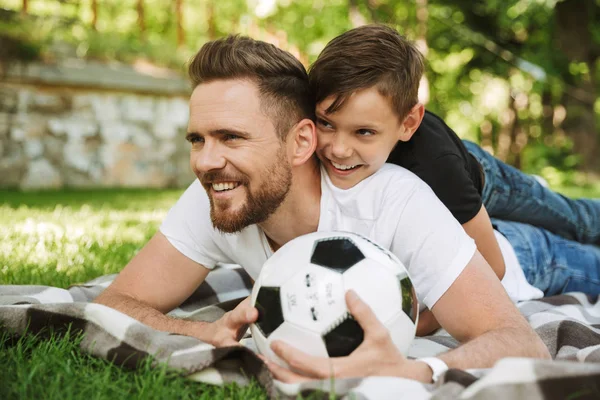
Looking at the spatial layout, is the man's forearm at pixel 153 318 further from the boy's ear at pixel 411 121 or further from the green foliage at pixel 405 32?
the green foliage at pixel 405 32

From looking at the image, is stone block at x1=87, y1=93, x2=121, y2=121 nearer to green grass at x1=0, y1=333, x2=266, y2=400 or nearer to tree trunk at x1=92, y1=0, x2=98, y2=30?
tree trunk at x1=92, y1=0, x2=98, y2=30

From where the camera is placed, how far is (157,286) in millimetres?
2480

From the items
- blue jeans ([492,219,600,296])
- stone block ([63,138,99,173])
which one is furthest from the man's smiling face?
stone block ([63,138,99,173])

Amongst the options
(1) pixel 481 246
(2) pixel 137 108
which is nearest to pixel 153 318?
(1) pixel 481 246

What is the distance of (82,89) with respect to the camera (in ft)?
26.9

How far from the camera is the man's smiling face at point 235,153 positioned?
221 cm

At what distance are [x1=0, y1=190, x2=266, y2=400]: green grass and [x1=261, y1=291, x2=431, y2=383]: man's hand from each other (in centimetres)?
13

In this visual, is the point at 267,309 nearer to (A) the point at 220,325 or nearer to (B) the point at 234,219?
(A) the point at 220,325

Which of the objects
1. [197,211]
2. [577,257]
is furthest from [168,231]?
[577,257]

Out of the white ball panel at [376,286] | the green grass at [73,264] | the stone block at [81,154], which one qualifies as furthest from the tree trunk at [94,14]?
the white ball panel at [376,286]

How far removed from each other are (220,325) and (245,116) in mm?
765

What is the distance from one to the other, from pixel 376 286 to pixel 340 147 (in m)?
0.74

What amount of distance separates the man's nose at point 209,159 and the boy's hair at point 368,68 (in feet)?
1.68

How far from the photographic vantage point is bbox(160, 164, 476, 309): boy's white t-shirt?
2.10 m
